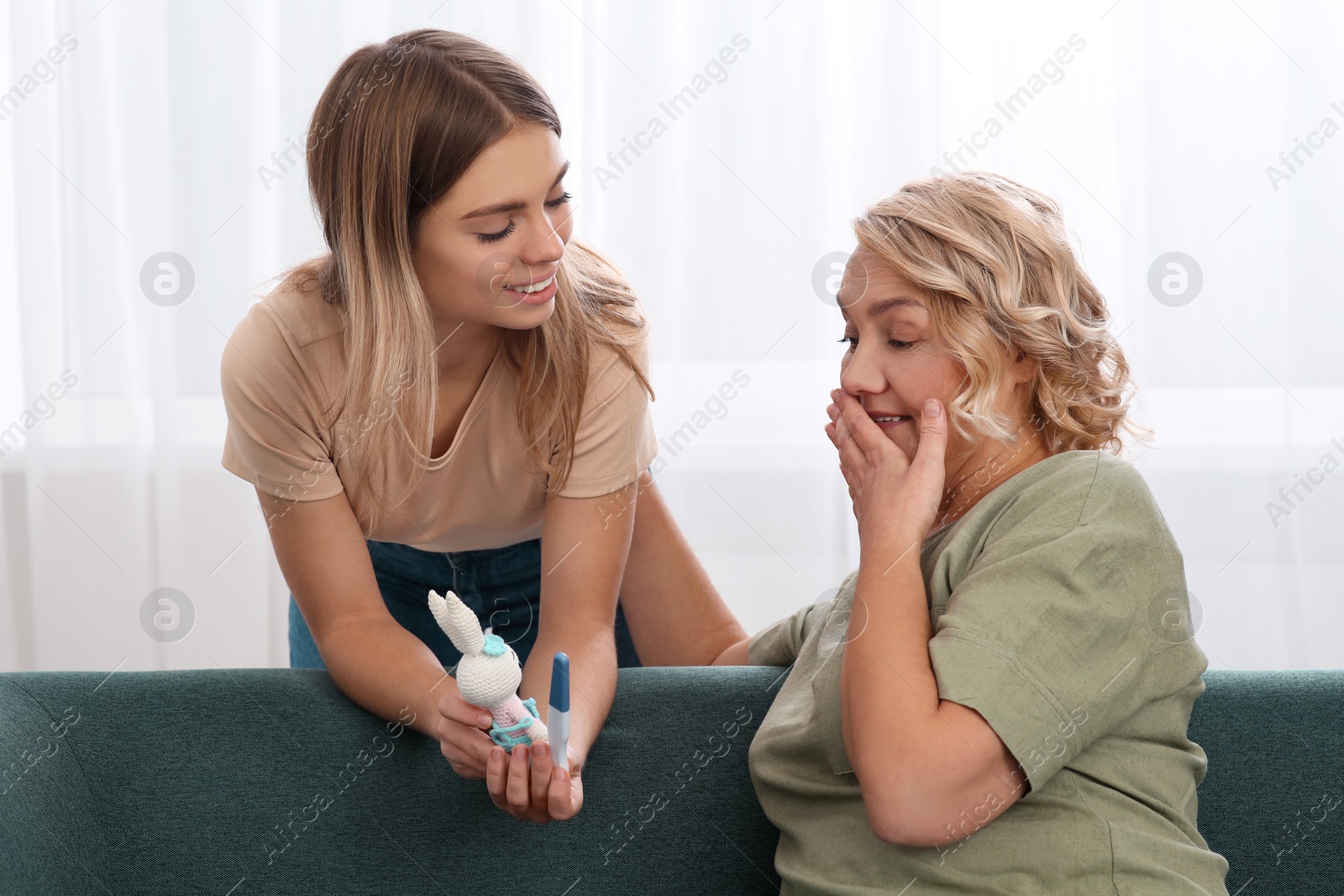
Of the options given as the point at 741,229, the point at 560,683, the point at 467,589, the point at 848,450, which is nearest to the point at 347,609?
the point at 467,589

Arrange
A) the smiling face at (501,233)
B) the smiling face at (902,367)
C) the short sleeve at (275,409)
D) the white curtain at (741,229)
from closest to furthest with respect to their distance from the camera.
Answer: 1. the smiling face at (902,367)
2. the smiling face at (501,233)
3. the short sleeve at (275,409)
4. the white curtain at (741,229)

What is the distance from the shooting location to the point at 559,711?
3.54 feet

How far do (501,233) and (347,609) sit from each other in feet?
1.75

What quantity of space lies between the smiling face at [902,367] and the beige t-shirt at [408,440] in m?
0.40

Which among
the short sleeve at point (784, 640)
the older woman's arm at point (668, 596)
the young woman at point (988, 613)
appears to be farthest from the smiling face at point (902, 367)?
the older woman's arm at point (668, 596)

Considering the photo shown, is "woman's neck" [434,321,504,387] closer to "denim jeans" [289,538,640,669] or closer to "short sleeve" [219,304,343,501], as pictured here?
"short sleeve" [219,304,343,501]

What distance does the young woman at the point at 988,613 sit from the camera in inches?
40.1

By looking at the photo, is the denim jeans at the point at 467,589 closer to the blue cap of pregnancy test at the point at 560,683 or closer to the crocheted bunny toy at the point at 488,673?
the crocheted bunny toy at the point at 488,673

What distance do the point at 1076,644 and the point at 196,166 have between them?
2.60 meters

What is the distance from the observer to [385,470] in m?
1.55

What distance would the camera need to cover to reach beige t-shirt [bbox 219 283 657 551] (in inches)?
57.4

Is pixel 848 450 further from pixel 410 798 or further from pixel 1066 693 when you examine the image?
pixel 410 798

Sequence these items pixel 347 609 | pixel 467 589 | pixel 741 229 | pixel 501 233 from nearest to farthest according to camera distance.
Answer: pixel 501 233
pixel 347 609
pixel 467 589
pixel 741 229

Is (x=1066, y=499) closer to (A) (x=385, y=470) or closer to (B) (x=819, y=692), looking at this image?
(B) (x=819, y=692)
